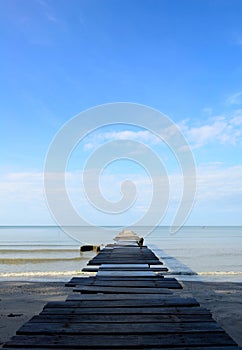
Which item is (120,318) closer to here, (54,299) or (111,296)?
(111,296)

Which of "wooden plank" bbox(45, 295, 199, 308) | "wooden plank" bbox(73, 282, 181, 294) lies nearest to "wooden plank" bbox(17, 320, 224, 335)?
"wooden plank" bbox(45, 295, 199, 308)

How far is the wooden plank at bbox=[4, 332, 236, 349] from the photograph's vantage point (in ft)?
11.5

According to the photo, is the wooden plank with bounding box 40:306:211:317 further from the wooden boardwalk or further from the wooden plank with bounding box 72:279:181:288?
the wooden plank with bounding box 72:279:181:288

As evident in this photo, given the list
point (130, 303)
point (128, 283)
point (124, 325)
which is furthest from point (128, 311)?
point (128, 283)

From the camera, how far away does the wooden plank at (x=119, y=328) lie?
12.8 feet

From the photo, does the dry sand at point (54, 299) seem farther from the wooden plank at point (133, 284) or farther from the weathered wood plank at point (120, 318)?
the weathered wood plank at point (120, 318)

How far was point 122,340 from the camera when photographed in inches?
144

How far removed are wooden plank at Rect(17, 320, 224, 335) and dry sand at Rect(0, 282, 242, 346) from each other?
3.82 meters

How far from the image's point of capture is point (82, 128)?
21266 mm

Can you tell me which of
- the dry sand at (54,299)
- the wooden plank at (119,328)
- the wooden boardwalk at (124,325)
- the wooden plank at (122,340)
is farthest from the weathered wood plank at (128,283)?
the wooden plank at (122,340)

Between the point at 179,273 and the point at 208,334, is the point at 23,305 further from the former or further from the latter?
the point at 179,273

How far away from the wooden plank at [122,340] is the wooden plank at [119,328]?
4.1 inches

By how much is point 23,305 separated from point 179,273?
11.0 m

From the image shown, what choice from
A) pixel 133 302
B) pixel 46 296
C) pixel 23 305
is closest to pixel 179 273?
pixel 46 296
